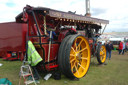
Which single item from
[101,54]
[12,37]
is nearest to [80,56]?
[101,54]

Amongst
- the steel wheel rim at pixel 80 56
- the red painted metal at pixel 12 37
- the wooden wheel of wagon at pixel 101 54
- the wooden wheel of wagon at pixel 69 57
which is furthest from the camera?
the red painted metal at pixel 12 37

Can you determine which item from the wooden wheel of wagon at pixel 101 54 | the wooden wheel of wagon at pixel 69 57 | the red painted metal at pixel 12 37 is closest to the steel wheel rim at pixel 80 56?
the wooden wheel of wagon at pixel 69 57

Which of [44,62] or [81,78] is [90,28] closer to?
[81,78]

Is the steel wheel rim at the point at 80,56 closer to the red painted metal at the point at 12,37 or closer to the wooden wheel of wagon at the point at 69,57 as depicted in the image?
the wooden wheel of wagon at the point at 69,57

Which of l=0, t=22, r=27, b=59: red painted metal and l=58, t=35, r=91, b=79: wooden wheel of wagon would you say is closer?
l=58, t=35, r=91, b=79: wooden wheel of wagon

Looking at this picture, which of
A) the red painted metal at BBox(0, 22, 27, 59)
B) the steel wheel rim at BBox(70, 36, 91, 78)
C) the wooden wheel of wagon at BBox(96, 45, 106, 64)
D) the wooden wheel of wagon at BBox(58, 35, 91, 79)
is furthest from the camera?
the red painted metal at BBox(0, 22, 27, 59)

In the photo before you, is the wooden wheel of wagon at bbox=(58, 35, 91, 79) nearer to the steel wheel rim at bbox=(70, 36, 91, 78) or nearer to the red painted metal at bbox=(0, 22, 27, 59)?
the steel wheel rim at bbox=(70, 36, 91, 78)

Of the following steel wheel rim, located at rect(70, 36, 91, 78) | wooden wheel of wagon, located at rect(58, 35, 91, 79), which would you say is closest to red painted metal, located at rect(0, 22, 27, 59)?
steel wheel rim, located at rect(70, 36, 91, 78)

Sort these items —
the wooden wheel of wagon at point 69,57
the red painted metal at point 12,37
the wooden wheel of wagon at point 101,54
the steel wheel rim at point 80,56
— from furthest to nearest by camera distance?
the red painted metal at point 12,37 < the wooden wheel of wagon at point 101,54 < the steel wheel rim at point 80,56 < the wooden wheel of wagon at point 69,57

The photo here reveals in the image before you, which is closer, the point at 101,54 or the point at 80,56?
the point at 80,56

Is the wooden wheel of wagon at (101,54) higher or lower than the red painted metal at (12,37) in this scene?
lower

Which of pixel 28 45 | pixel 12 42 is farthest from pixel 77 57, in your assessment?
pixel 12 42

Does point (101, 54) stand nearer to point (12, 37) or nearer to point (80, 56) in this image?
point (80, 56)

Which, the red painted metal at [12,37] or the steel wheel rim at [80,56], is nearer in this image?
the steel wheel rim at [80,56]
